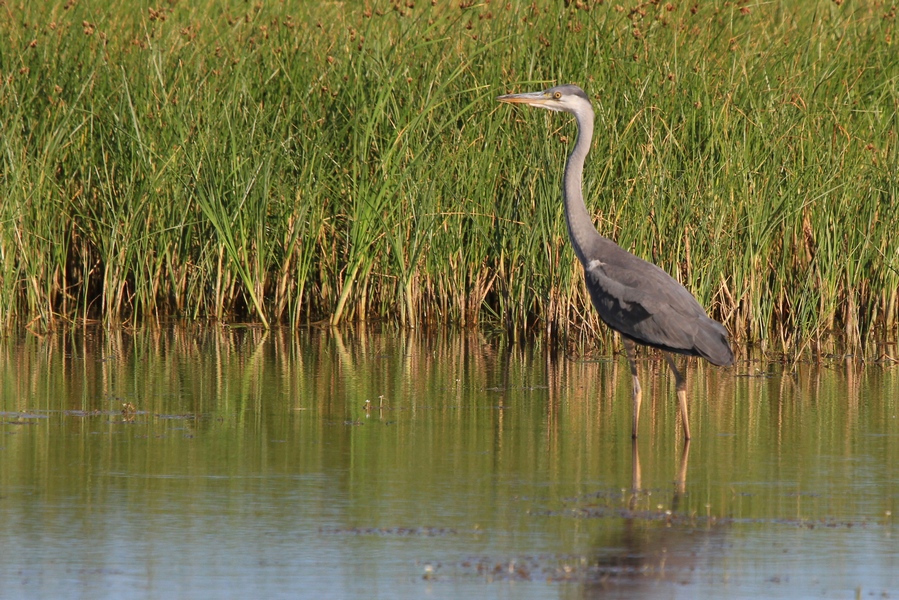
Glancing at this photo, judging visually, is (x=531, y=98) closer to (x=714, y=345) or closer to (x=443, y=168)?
(x=443, y=168)

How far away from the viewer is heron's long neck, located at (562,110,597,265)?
7.81 m

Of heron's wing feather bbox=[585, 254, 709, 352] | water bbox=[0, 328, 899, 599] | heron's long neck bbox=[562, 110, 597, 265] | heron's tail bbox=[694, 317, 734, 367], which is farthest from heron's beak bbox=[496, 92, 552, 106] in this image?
heron's tail bbox=[694, 317, 734, 367]

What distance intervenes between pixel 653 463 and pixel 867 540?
1415 mm

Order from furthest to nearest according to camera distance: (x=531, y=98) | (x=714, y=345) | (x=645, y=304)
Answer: (x=531, y=98), (x=645, y=304), (x=714, y=345)

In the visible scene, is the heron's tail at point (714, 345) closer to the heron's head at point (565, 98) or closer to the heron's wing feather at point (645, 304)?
the heron's wing feather at point (645, 304)

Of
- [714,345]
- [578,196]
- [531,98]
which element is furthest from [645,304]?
[531,98]

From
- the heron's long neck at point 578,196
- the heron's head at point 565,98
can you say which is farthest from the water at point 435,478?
the heron's head at point 565,98

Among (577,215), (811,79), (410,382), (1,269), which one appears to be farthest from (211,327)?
(811,79)

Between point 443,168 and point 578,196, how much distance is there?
2.39 meters

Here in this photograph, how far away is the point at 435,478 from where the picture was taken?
5.89 metres

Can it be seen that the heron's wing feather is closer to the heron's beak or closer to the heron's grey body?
the heron's grey body

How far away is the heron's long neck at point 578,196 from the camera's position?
7809mm

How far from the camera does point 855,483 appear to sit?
583 centimetres

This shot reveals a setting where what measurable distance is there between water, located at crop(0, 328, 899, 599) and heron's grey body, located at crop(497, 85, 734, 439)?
40 centimetres
